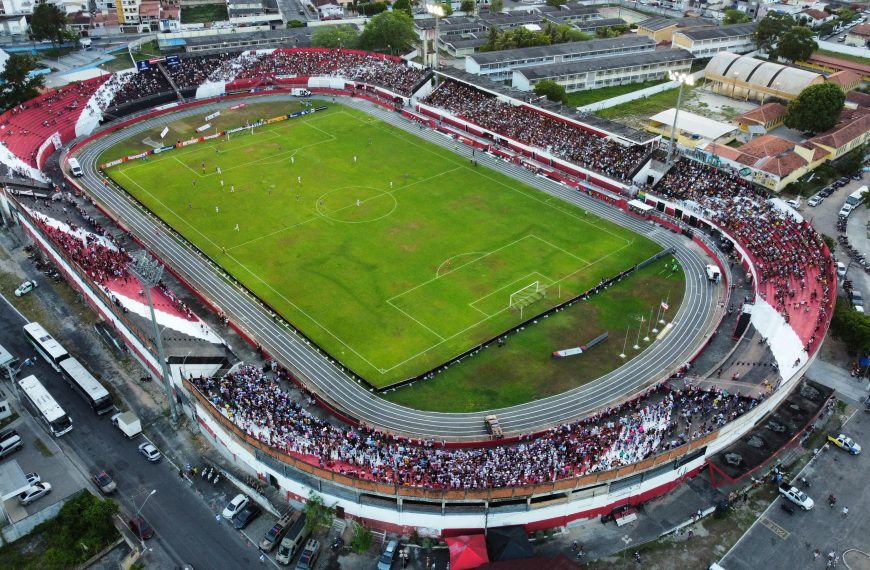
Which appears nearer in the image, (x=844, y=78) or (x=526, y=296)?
(x=526, y=296)

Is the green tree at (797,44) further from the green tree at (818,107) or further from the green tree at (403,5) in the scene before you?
the green tree at (403,5)

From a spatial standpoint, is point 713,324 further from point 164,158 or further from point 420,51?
point 420,51

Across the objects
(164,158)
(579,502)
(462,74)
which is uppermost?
(462,74)

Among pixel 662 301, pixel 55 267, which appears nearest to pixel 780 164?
pixel 662 301

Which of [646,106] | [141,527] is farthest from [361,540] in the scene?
[646,106]

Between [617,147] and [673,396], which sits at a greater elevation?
[617,147]

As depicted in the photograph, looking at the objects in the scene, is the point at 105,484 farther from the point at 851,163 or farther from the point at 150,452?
the point at 851,163
